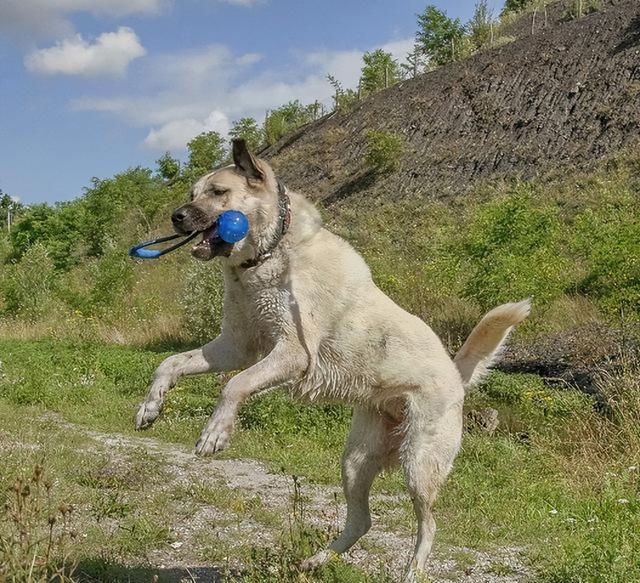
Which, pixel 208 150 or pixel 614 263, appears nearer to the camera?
pixel 614 263

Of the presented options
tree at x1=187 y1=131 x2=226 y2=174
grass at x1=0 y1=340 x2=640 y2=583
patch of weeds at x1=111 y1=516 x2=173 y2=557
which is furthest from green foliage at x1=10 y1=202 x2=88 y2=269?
patch of weeds at x1=111 y1=516 x2=173 y2=557

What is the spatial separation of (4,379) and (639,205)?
1406 centimetres

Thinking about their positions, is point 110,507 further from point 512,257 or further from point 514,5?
point 514,5

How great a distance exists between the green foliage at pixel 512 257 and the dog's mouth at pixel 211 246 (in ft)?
29.6

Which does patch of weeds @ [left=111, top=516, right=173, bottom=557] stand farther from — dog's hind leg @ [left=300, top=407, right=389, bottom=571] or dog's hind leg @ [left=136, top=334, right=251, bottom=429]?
dog's hind leg @ [left=136, top=334, right=251, bottom=429]

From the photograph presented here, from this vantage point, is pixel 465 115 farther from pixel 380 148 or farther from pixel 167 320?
pixel 167 320

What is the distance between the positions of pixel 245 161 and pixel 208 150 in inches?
1224

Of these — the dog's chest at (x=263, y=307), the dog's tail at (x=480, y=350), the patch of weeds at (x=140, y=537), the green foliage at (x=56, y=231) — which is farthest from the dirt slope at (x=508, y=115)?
the dog's chest at (x=263, y=307)

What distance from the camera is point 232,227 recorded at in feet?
13.8

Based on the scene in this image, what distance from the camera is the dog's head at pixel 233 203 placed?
14.0 ft

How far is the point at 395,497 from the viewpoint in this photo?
6.76m

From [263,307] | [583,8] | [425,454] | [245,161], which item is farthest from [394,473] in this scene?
[583,8]

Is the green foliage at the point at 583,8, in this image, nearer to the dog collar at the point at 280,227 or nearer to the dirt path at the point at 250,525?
the dirt path at the point at 250,525

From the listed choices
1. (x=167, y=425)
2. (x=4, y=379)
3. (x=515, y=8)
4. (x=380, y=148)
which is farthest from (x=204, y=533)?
(x=515, y=8)
